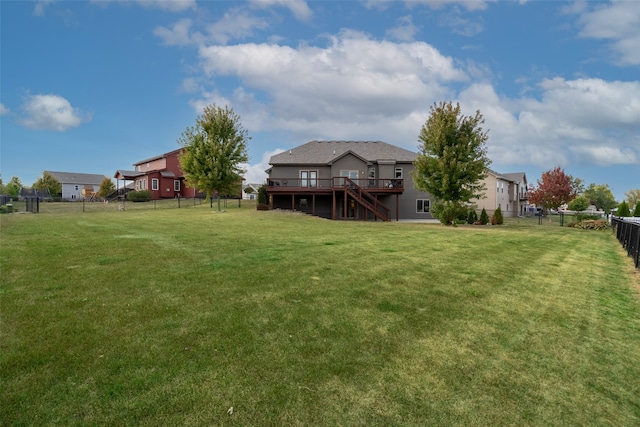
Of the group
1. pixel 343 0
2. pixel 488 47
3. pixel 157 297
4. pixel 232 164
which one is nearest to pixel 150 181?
Answer: pixel 232 164

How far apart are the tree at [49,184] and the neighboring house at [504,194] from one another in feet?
246

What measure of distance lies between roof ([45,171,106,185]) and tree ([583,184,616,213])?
129034 millimetres

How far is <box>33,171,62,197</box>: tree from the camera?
63.8 metres

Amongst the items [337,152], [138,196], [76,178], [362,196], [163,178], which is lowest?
[362,196]

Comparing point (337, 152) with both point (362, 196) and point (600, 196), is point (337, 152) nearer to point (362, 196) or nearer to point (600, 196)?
point (362, 196)

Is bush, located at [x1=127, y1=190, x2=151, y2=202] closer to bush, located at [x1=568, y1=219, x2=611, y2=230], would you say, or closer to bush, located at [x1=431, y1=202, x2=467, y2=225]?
bush, located at [x1=431, y1=202, x2=467, y2=225]

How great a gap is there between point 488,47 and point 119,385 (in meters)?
23.5

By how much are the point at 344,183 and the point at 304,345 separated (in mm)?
26109

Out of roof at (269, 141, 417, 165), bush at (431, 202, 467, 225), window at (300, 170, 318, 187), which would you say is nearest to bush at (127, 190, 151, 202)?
roof at (269, 141, 417, 165)

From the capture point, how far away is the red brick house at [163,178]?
47.2m

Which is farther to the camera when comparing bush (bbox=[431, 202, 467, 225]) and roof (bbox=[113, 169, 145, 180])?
roof (bbox=[113, 169, 145, 180])

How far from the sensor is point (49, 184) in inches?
2530

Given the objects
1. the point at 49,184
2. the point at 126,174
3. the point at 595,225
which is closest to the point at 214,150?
the point at 126,174

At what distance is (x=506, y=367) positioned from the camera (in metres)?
3.89
